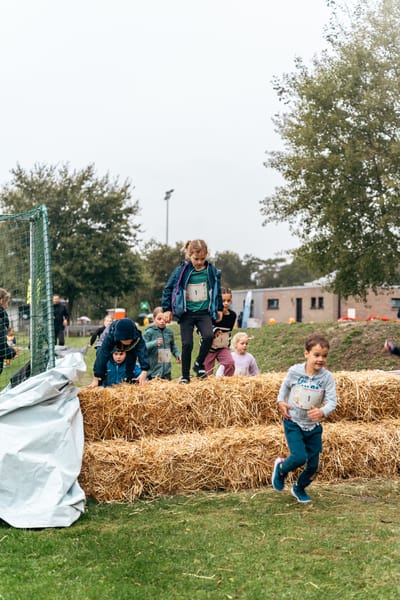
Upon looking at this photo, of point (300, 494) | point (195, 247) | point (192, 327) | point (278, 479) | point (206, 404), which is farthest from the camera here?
point (192, 327)

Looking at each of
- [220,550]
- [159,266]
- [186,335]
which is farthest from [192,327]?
[159,266]

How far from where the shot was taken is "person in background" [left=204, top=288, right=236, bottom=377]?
30.8 feet

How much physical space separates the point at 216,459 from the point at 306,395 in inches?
44.0

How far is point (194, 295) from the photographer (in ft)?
27.6

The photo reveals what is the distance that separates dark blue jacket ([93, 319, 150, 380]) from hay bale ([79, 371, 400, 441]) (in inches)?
13.4

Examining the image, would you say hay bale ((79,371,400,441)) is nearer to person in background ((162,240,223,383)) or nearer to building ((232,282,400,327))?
person in background ((162,240,223,383))

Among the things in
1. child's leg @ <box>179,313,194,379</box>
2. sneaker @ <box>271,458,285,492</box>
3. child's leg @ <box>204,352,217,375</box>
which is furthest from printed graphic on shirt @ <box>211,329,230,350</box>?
sneaker @ <box>271,458,285,492</box>

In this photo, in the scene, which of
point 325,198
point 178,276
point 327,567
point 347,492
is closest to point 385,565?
point 327,567

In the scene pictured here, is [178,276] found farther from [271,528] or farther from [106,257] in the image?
[106,257]

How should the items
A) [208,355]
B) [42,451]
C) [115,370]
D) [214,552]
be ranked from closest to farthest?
1. [214,552]
2. [42,451]
3. [115,370]
4. [208,355]

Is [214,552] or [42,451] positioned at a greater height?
[42,451]

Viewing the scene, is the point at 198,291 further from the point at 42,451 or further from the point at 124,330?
the point at 42,451

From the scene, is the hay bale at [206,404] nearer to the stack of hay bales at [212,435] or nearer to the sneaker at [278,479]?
the stack of hay bales at [212,435]

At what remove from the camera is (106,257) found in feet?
154
